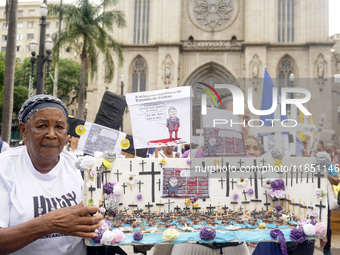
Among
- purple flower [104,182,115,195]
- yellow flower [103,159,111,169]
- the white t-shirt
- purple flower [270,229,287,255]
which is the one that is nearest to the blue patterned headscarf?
the white t-shirt

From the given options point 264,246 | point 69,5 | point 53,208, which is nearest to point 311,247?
point 264,246

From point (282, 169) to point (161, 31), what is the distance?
96.7 feet

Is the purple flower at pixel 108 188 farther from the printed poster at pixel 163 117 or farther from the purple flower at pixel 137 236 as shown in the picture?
the printed poster at pixel 163 117

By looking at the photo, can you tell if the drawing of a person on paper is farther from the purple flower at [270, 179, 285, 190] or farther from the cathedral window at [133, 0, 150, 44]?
the cathedral window at [133, 0, 150, 44]

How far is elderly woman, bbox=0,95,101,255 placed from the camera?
6.00 ft

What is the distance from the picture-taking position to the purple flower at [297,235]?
2.32 metres

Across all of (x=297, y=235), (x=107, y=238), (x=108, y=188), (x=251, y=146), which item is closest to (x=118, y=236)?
(x=107, y=238)

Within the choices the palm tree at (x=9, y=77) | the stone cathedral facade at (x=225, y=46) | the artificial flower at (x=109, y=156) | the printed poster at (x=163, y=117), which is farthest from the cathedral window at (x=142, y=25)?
the artificial flower at (x=109, y=156)

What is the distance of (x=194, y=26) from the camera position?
3241 cm

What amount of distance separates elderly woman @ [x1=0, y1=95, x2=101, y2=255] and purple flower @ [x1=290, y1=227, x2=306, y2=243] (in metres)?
1.39

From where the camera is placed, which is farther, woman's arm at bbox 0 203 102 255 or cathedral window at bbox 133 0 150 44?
cathedral window at bbox 133 0 150 44

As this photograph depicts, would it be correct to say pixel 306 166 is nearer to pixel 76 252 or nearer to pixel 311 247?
pixel 311 247

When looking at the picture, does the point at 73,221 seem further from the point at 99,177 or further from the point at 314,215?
the point at 314,215

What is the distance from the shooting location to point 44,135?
6.82 ft
